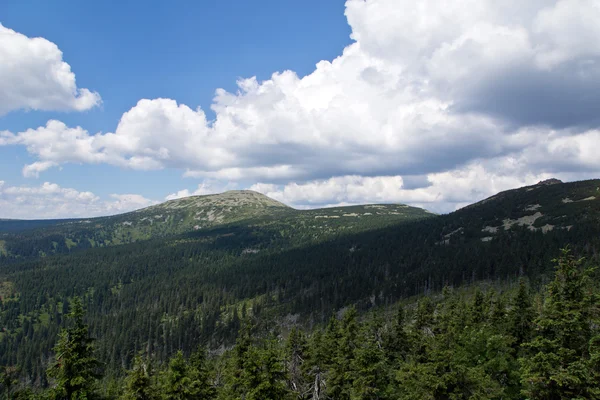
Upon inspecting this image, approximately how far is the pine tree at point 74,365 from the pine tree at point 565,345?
25871 mm

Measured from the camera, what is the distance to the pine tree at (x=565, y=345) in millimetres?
17641

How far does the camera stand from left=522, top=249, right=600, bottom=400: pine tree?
17641 millimetres

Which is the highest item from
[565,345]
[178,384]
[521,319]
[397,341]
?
[565,345]

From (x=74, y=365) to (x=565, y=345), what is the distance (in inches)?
1151

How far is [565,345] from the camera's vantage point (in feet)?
64.0

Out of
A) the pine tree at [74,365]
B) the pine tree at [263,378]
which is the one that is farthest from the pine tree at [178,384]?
the pine tree at [74,365]

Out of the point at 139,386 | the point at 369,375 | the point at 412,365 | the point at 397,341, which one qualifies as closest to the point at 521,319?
the point at 397,341

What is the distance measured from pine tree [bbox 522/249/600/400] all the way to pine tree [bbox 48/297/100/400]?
25.9 m

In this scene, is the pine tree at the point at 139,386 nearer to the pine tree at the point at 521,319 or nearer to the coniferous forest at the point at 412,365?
the coniferous forest at the point at 412,365

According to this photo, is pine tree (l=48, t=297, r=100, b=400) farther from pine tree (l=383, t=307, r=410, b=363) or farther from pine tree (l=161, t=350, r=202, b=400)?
pine tree (l=383, t=307, r=410, b=363)

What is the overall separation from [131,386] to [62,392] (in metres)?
4.20

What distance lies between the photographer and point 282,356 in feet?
102

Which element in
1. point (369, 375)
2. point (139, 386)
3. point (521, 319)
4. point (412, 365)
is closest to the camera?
point (139, 386)

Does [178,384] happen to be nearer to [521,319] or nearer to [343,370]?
[343,370]
